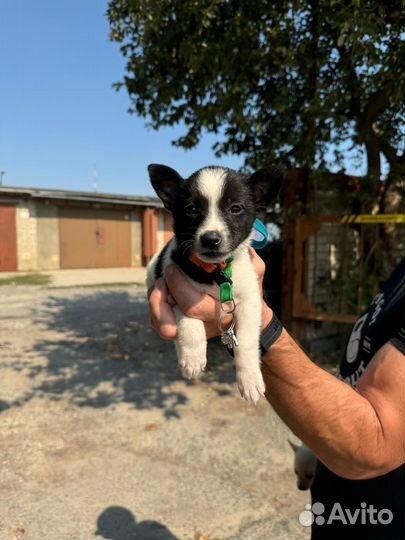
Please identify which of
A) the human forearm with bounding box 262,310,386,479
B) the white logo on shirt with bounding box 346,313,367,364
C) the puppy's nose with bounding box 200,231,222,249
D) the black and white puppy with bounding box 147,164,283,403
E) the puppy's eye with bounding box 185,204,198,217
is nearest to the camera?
the human forearm with bounding box 262,310,386,479

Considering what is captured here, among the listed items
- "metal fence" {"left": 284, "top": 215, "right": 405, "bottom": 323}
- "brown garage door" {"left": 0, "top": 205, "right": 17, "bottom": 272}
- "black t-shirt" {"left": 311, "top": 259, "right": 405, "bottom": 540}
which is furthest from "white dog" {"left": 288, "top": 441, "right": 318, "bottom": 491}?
"brown garage door" {"left": 0, "top": 205, "right": 17, "bottom": 272}

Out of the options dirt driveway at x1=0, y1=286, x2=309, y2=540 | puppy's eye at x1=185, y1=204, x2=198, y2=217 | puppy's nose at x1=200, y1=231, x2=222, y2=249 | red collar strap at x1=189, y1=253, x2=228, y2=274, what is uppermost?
puppy's eye at x1=185, y1=204, x2=198, y2=217

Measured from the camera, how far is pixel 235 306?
212 centimetres

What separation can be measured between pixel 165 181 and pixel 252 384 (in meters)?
1.20

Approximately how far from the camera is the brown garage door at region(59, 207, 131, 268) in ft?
80.6

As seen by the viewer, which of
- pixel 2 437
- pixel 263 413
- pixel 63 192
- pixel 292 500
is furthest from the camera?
pixel 63 192

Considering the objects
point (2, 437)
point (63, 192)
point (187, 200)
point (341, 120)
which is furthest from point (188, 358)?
point (63, 192)

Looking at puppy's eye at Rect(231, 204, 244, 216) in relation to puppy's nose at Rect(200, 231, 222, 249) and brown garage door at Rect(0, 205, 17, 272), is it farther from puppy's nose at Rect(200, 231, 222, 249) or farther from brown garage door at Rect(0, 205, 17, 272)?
brown garage door at Rect(0, 205, 17, 272)

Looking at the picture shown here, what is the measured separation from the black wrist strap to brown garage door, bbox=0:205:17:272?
2265cm

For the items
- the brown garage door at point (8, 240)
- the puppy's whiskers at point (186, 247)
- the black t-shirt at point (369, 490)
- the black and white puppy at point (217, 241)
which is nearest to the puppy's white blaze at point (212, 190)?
the black and white puppy at point (217, 241)

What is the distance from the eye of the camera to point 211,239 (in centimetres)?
211

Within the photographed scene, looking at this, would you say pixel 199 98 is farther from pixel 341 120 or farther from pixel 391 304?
pixel 391 304

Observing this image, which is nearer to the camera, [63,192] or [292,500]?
[292,500]

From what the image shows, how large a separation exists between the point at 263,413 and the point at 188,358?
401 cm
